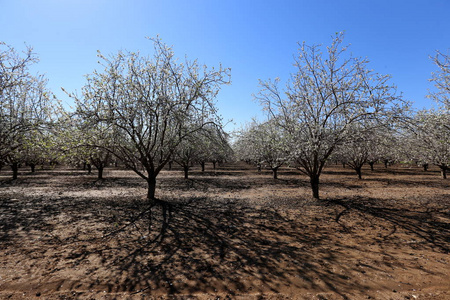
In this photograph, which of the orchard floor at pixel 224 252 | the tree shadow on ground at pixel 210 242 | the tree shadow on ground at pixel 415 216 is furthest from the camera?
the tree shadow on ground at pixel 415 216

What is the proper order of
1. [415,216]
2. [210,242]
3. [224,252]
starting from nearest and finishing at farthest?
[224,252], [210,242], [415,216]

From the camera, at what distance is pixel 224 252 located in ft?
20.9

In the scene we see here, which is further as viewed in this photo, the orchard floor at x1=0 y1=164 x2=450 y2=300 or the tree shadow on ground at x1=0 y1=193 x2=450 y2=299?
the tree shadow on ground at x1=0 y1=193 x2=450 y2=299

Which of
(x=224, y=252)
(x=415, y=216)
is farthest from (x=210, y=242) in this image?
(x=415, y=216)

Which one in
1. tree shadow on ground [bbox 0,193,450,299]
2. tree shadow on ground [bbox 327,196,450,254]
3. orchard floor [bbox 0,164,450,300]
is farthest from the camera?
tree shadow on ground [bbox 327,196,450,254]

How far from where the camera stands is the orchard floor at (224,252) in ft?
15.1

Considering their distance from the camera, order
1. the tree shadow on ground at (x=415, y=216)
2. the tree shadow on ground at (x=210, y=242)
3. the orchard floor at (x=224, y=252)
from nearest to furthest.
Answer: the orchard floor at (x=224, y=252)
the tree shadow on ground at (x=210, y=242)
the tree shadow on ground at (x=415, y=216)

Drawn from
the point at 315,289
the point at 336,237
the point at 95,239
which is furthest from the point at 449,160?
the point at 95,239

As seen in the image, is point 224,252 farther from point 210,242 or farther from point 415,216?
point 415,216

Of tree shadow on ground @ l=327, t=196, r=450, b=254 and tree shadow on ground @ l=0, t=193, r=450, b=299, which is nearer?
tree shadow on ground @ l=0, t=193, r=450, b=299

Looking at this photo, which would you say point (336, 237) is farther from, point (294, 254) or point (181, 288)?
point (181, 288)

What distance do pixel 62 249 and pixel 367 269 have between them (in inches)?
319

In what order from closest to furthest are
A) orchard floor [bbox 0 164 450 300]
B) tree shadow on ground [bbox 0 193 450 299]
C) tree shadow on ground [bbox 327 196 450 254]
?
orchard floor [bbox 0 164 450 300] < tree shadow on ground [bbox 0 193 450 299] < tree shadow on ground [bbox 327 196 450 254]

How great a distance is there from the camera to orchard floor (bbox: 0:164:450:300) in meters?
4.62
